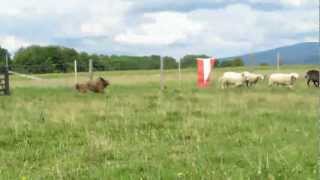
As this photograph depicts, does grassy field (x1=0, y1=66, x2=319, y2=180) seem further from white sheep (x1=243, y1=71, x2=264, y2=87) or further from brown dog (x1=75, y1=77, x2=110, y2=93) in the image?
white sheep (x1=243, y1=71, x2=264, y2=87)

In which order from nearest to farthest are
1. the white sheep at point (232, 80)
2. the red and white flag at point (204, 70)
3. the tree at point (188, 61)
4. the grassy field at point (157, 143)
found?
1. the grassy field at point (157, 143)
2. the red and white flag at point (204, 70)
3. the white sheep at point (232, 80)
4. the tree at point (188, 61)

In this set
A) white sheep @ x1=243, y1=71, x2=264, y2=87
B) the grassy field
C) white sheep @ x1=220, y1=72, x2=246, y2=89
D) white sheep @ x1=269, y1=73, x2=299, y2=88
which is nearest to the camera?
the grassy field

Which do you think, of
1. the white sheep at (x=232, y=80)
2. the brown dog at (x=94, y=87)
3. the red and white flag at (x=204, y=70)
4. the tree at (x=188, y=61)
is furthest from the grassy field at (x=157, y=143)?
the tree at (x=188, y=61)

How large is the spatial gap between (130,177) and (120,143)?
2.82m

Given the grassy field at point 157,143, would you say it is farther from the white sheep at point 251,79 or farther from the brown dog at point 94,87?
the white sheep at point 251,79

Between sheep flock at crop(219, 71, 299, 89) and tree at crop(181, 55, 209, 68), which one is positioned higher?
tree at crop(181, 55, 209, 68)

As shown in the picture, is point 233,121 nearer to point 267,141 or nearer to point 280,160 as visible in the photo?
point 267,141

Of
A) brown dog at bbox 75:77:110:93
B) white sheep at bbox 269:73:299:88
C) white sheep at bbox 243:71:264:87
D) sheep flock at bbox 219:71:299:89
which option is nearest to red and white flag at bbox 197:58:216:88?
sheep flock at bbox 219:71:299:89

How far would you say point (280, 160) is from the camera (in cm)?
752

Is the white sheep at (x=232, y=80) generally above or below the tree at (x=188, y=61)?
below

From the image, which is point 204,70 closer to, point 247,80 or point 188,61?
point 247,80

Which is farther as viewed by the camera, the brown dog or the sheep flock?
the sheep flock

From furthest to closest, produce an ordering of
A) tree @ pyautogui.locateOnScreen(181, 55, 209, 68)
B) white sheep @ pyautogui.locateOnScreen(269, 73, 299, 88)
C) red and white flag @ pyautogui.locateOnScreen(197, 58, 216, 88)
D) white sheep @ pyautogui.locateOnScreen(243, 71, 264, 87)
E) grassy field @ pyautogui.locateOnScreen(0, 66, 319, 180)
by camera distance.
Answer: tree @ pyautogui.locateOnScreen(181, 55, 209, 68) < white sheep @ pyautogui.locateOnScreen(243, 71, 264, 87) < white sheep @ pyautogui.locateOnScreen(269, 73, 299, 88) < red and white flag @ pyautogui.locateOnScreen(197, 58, 216, 88) < grassy field @ pyautogui.locateOnScreen(0, 66, 319, 180)

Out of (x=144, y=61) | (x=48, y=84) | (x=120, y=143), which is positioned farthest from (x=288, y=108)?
(x=144, y=61)
